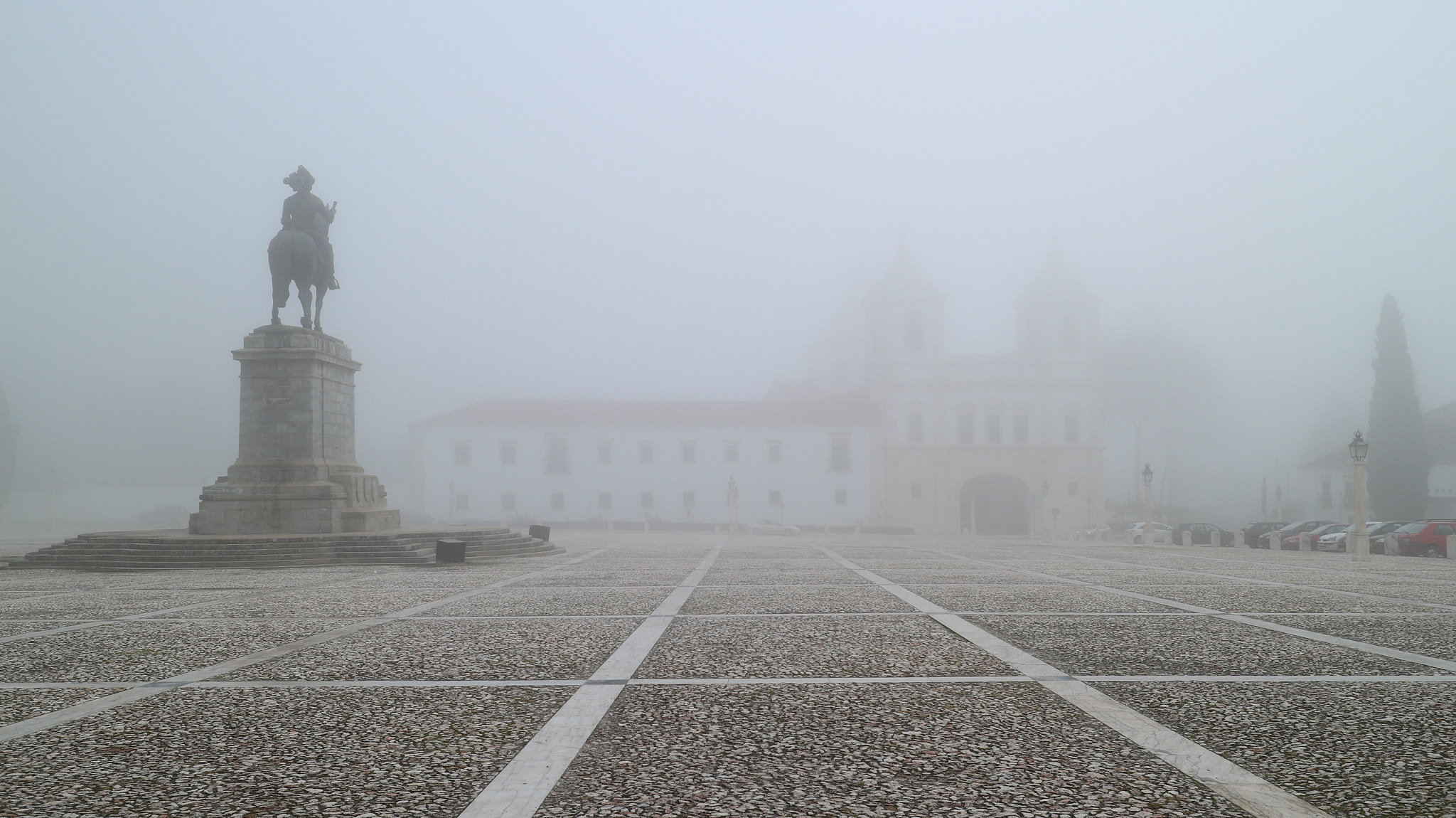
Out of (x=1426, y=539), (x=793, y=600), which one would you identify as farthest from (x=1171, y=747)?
(x=1426, y=539)

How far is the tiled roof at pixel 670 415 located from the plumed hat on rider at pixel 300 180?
41.5 metres

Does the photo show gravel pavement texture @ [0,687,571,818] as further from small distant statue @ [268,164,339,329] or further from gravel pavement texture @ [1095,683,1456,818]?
small distant statue @ [268,164,339,329]

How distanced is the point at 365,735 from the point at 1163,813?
3.48m

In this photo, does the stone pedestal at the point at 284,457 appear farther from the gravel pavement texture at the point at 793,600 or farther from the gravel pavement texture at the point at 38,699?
the gravel pavement texture at the point at 38,699

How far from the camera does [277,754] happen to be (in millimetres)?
3992

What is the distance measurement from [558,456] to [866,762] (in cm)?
6104

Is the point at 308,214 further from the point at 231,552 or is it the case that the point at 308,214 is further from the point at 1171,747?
the point at 1171,747

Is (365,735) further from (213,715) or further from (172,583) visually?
(172,583)

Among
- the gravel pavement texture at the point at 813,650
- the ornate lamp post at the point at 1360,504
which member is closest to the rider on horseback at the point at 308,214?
the gravel pavement texture at the point at 813,650

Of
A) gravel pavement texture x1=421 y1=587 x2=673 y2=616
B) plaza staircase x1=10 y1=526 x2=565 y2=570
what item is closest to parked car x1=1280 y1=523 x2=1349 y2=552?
plaza staircase x1=10 y1=526 x2=565 y2=570

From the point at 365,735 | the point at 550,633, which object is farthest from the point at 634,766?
the point at 550,633

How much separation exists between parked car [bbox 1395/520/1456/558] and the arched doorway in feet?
117

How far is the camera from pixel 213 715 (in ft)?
15.6

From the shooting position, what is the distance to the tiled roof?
209 feet
